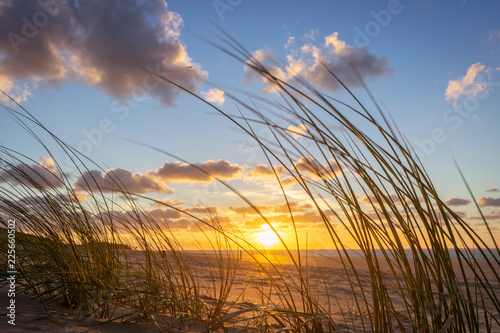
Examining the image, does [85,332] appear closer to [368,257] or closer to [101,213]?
[101,213]

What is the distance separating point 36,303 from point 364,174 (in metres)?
1.84

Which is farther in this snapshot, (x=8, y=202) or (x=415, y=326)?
(x=8, y=202)

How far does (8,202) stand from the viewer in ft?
7.22

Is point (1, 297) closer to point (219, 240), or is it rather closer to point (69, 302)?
point (69, 302)

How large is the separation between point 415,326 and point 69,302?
5.39 feet

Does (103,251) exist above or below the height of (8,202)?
below

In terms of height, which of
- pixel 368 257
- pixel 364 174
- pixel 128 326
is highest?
pixel 364 174

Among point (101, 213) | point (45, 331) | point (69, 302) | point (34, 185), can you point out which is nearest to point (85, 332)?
point (45, 331)

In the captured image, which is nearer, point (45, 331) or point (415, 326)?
point (415, 326)

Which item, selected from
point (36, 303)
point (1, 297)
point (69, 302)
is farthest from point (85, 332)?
point (1, 297)

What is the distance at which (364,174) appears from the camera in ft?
3.74

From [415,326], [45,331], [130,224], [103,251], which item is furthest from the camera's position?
[130,224]

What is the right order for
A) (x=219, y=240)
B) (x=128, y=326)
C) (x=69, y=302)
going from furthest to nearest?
(x=219, y=240)
(x=69, y=302)
(x=128, y=326)

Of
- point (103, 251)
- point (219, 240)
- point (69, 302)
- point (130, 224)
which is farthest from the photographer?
point (219, 240)
